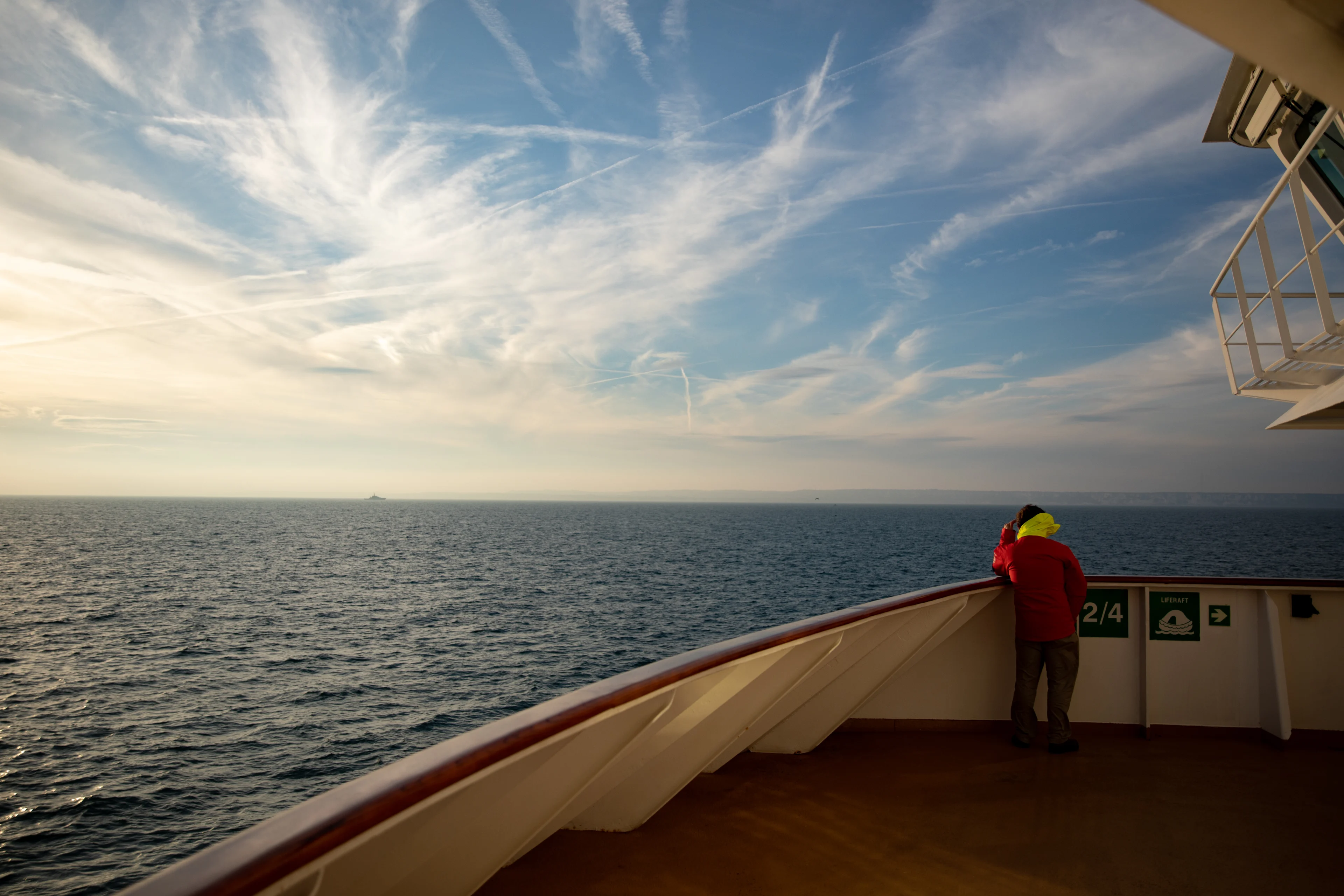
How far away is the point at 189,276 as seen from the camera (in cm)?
6688

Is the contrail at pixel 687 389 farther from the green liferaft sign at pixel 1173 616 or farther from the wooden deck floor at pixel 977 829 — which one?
the wooden deck floor at pixel 977 829

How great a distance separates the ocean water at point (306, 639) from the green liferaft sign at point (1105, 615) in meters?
11.7

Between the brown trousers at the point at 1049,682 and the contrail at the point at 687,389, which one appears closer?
the brown trousers at the point at 1049,682

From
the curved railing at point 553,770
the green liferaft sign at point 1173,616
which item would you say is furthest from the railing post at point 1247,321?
the curved railing at point 553,770

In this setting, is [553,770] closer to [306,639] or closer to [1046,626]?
[1046,626]

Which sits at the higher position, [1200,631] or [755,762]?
[1200,631]

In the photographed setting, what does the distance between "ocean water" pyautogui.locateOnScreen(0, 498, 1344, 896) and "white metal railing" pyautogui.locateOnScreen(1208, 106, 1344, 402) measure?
44.4ft

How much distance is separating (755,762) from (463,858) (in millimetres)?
2608

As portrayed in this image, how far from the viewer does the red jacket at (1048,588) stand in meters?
4.21

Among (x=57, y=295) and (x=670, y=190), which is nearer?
(x=670, y=190)

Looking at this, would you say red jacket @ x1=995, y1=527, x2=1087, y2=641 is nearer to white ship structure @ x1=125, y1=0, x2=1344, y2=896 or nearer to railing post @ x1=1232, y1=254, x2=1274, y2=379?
white ship structure @ x1=125, y1=0, x2=1344, y2=896

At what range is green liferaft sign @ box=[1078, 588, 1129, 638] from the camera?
184 inches

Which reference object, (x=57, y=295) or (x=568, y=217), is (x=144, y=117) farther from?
(x=568, y=217)

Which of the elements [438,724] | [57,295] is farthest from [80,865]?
[57,295]
